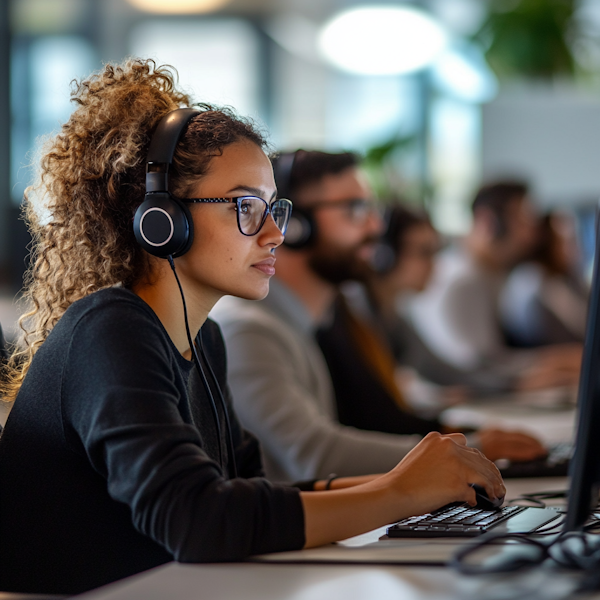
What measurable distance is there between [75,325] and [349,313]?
4.27 ft

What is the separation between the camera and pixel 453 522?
94 centimetres

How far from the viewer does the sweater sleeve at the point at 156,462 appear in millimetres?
812

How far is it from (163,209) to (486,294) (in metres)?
3.00

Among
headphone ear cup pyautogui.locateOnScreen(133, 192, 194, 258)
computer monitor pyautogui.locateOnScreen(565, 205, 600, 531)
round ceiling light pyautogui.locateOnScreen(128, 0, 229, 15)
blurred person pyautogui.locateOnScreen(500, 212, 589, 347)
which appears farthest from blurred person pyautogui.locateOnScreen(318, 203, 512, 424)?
round ceiling light pyautogui.locateOnScreen(128, 0, 229, 15)

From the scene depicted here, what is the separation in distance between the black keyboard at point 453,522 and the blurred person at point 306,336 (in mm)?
436

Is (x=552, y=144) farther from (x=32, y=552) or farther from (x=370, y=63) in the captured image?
(x=32, y=552)

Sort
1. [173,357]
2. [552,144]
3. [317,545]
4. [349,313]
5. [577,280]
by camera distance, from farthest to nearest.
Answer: [552,144]
[577,280]
[349,313]
[173,357]
[317,545]

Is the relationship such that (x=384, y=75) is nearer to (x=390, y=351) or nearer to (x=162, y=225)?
(x=390, y=351)

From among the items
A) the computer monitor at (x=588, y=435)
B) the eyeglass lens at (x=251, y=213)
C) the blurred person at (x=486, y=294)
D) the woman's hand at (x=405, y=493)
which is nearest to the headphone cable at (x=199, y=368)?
the eyeglass lens at (x=251, y=213)

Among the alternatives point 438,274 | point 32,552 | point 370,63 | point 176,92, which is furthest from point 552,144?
point 32,552

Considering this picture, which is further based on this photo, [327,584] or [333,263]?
[333,263]

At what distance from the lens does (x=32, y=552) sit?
94cm

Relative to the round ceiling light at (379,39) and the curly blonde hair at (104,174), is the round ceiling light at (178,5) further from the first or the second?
the curly blonde hair at (104,174)

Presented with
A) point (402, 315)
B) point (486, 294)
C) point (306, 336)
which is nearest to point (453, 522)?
point (306, 336)
